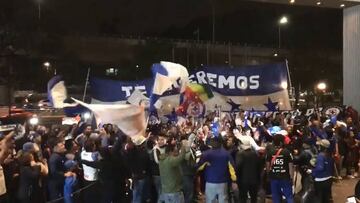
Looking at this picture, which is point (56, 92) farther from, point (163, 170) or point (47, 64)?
point (47, 64)

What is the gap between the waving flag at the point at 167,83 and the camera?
45.1 feet

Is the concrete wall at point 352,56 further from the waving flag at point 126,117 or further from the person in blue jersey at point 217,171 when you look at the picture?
the waving flag at point 126,117

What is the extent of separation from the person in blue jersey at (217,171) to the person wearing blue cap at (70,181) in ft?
8.14

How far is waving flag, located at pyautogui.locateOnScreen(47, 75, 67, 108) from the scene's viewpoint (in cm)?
1587

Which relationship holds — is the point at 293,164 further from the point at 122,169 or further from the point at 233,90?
the point at 233,90

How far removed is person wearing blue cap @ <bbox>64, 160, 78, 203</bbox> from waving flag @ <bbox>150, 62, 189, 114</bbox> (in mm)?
3188

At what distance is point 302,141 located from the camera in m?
12.7

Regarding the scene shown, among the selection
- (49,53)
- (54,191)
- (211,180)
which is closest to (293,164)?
(211,180)

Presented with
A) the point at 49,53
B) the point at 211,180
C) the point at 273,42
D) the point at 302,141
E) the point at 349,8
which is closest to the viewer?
the point at 211,180

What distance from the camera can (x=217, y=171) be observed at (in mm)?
10539

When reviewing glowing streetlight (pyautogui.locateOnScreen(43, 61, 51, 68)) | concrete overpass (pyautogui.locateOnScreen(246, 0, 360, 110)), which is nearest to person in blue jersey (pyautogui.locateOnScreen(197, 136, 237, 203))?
concrete overpass (pyautogui.locateOnScreen(246, 0, 360, 110))

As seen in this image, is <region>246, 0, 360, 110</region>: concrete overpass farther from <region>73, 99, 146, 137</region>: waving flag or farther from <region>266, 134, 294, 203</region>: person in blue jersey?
<region>73, 99, 146, 137</region>: waving flag

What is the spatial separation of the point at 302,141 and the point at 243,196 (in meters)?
2.03

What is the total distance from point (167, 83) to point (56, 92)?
12.4 feet
